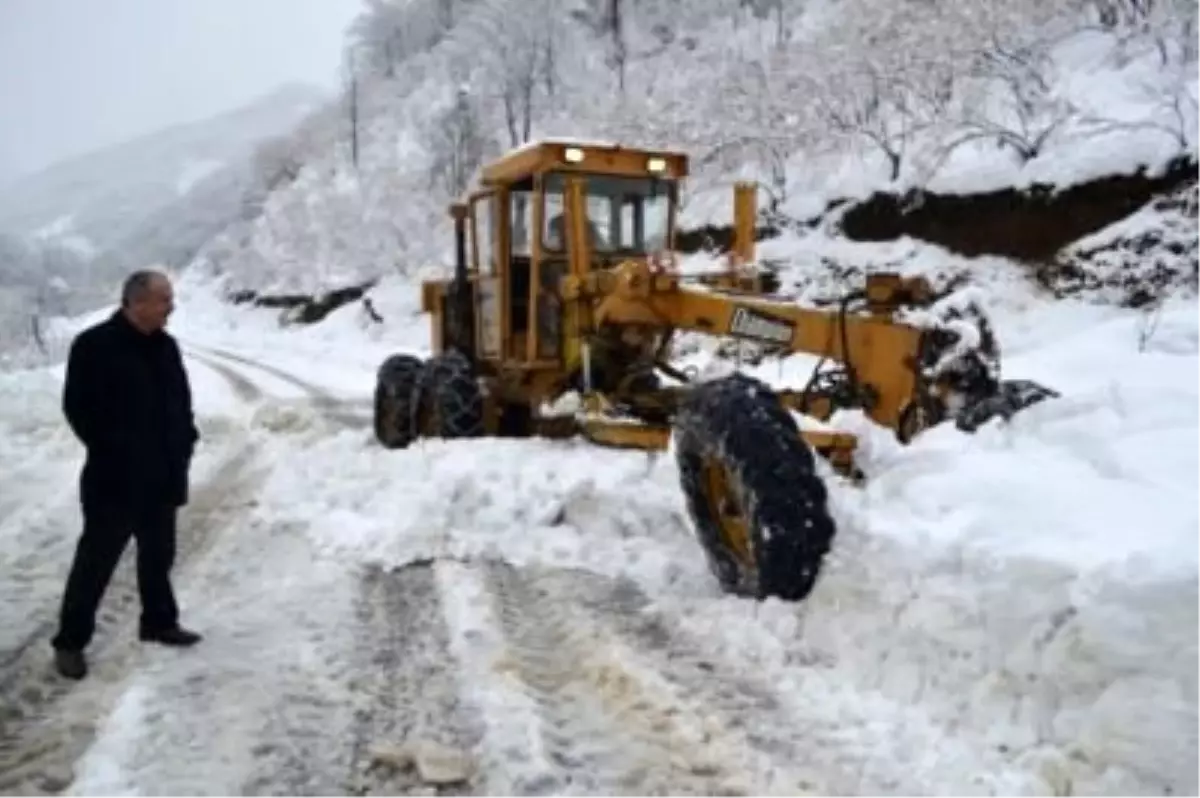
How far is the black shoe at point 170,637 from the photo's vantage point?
444 cm

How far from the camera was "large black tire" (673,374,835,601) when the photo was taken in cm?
438

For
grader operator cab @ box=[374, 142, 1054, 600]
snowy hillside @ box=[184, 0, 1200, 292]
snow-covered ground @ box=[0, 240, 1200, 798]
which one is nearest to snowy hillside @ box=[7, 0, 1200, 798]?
snow-covered ground @ box=[0, 240, 1200, 798]

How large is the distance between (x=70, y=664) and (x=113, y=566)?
41 centimetres

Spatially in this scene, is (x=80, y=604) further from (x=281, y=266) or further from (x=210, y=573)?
(x=281, y=266)

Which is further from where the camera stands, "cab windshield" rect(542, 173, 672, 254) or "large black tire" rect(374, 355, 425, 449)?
"large black tire" rect(374, 355, 425, 449)

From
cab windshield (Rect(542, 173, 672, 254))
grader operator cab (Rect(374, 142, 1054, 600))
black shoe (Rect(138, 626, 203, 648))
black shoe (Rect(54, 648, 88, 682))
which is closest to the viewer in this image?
black shoe (Rect(54, 648, 88, 682))

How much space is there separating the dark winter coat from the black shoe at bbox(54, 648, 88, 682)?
1.82ft

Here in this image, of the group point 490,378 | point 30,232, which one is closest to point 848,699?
point 490,378

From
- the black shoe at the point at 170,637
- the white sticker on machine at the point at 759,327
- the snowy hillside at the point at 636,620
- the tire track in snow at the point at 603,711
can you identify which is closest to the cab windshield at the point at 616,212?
the snowy hillside at the point at 636,620

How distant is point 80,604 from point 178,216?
104461mm

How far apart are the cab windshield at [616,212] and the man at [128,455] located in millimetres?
4187

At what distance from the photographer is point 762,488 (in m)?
4.44

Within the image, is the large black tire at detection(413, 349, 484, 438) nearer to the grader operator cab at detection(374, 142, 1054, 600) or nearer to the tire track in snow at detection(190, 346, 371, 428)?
the grader operator cab at detection(374, 142, 1054, 600)

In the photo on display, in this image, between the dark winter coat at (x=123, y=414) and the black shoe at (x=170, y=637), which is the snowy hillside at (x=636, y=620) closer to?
the black shoe at (x=170, y=637)
